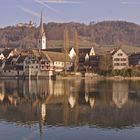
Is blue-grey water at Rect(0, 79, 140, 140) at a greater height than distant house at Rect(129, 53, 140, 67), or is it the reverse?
distant house at Rect(129, 53, 140, 67)

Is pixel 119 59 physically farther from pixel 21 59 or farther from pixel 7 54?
pixel 7 54

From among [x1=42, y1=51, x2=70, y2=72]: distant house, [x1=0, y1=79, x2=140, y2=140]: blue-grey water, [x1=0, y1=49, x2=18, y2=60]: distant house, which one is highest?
[x1=0, y1=49, x2=18, y2=60]: distant house

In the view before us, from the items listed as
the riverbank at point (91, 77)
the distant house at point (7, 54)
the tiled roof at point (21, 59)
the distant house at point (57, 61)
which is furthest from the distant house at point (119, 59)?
the distant house at point (7, 54)

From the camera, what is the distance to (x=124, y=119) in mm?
19062

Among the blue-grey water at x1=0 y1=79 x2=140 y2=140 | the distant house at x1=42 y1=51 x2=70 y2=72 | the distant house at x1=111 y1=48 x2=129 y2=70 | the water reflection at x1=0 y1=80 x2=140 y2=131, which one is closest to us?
the blue-grey water at x1=0 y1=79 x2=140 y2=140

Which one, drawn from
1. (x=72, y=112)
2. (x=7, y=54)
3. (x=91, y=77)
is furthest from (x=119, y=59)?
(x=72, y=112)

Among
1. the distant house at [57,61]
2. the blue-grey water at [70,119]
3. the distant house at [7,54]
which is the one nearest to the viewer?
the blue-grey water at [70,119]

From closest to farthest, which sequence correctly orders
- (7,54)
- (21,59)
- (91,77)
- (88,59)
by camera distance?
(91,77) → (21,59) → (88,59) → (7,54)

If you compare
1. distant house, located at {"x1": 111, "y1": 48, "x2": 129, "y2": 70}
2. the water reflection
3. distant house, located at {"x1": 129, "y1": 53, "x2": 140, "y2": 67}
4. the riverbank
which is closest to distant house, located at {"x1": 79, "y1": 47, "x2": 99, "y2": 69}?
distant house, located at {"x1": 111, "y1": 48, "x2": 129, "y2": 70}

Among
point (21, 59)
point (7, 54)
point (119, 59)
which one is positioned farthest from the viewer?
point (7, 54)

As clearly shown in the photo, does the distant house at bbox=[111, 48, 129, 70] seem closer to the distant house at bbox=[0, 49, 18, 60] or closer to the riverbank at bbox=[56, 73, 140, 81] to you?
the riverbank at bbox=[56, 73, 140, 81]

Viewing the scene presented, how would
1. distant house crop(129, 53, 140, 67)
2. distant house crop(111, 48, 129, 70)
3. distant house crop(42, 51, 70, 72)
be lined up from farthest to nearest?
distant house crop(129, 53, 140, 67), distant house crop(111, 48, 129, 70), distant house crop(42, 51, 70, 72)

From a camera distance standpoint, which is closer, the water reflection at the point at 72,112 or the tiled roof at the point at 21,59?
the water reflection at the point at 72,112

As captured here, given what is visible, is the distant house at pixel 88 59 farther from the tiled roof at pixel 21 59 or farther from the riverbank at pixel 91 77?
the tiled roof at pixel 21 59
